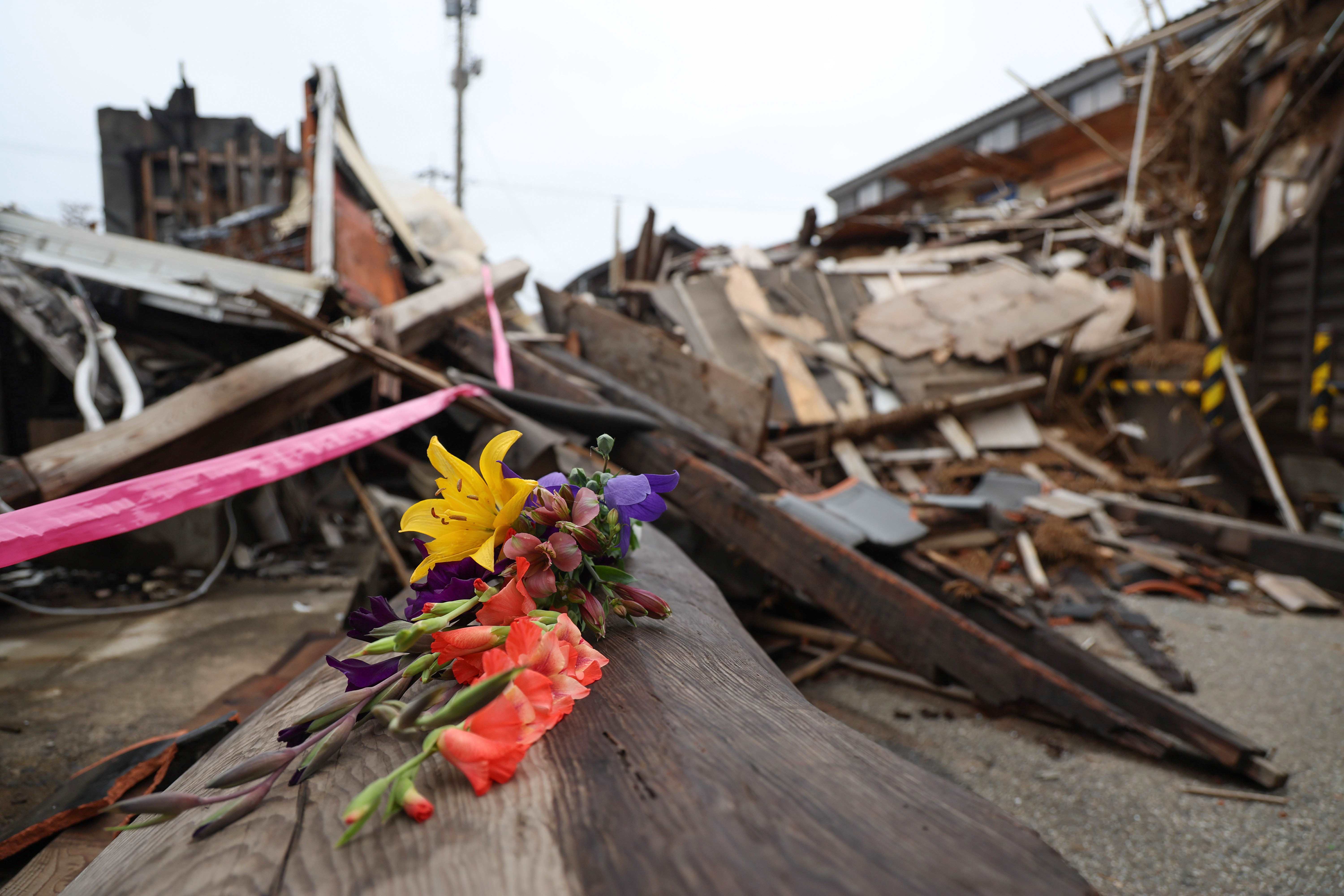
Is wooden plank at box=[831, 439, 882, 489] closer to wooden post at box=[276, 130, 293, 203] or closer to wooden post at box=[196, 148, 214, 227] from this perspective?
wooden post at box=[276, 130, 293, 203]

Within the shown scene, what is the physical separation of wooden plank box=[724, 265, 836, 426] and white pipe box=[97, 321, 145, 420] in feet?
14.1

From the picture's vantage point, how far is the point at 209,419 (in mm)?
2500

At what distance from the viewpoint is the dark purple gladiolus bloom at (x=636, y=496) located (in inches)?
36.4

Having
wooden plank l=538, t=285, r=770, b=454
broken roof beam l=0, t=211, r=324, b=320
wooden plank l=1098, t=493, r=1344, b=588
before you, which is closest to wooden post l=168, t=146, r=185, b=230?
broken roof beam l=0, t=211, r=324, b=320

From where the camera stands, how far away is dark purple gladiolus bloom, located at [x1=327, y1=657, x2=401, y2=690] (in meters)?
0.73

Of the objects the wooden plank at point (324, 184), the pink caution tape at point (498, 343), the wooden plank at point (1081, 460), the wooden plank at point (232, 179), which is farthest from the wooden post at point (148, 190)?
the wooden plank at point (1081, 460)

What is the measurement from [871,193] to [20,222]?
80.3 feet

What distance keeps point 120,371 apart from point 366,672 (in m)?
3.66

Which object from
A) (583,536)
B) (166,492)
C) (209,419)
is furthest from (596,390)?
(583,536)

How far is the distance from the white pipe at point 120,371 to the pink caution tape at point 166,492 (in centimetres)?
175

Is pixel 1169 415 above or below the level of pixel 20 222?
below

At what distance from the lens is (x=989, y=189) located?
16.0m

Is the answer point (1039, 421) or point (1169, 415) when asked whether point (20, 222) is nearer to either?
point (1039, 421)

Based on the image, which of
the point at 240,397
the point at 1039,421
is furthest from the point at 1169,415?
the point at 240,397
